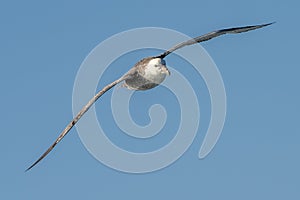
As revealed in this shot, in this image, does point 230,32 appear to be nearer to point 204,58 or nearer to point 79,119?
point 204,58

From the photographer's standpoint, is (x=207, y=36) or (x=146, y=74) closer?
(x=146, y=74)

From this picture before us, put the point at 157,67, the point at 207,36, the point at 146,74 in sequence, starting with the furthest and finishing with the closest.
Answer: the point at 207,36
the point at 146,74
the point at 157,67

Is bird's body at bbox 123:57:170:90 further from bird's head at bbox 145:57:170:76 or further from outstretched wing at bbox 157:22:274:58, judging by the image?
outstretched wing at bbox 157:22:274:58

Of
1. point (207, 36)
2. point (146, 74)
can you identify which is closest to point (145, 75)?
point (146, 74)

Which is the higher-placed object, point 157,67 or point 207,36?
point 207,36

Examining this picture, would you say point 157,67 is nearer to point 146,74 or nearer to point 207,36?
point 146,74

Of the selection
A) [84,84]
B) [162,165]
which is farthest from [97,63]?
[162,165]

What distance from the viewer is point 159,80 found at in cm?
5531

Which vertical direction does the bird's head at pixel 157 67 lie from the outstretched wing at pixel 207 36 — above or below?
below

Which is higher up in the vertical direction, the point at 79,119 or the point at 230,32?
the point at 230,32

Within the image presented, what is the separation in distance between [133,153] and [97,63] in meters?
3.59

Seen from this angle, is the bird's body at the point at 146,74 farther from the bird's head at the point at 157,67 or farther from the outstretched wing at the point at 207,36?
the outstretched wing at the point at 207,36

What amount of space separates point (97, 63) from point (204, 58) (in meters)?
3.99

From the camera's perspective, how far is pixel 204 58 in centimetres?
5703
